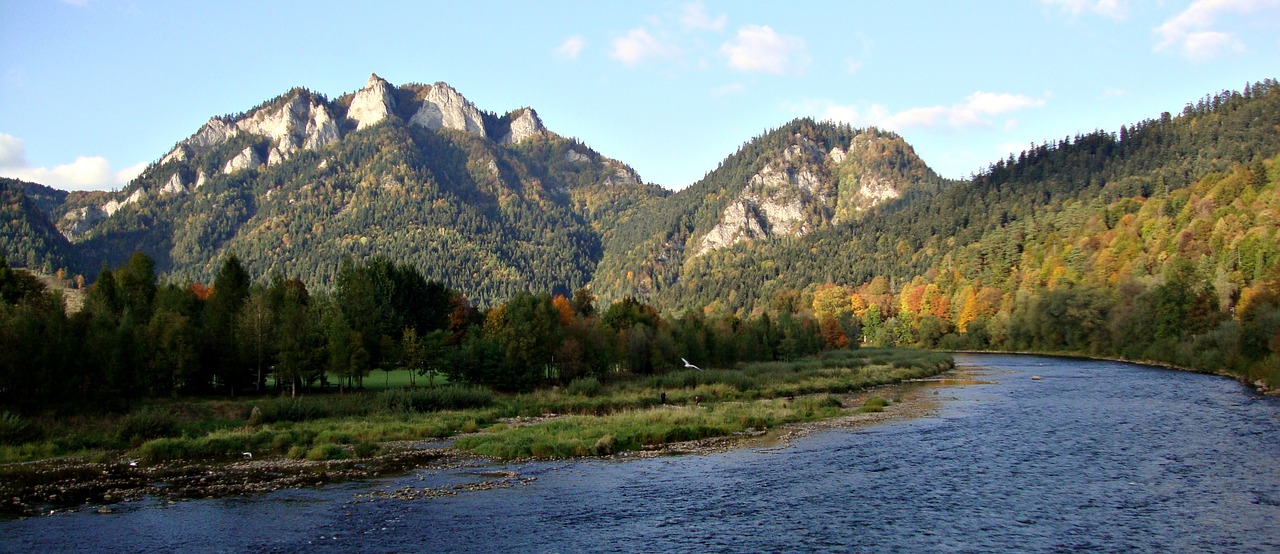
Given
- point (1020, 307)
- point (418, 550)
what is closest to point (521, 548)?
point (418, 550)

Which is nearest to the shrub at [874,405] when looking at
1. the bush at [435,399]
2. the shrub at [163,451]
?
the bush at [435,399]

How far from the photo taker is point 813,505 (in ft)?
101

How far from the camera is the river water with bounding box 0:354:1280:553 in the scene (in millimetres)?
25953

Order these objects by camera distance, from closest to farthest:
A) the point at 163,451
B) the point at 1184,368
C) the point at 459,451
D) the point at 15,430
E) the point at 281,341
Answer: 1. the point at 163,451
2. the point at 459,451
3. the point at 15,430
4. the point at 281,341
5. the point at 1184,368

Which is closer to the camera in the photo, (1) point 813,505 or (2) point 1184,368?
(1) point 813,505

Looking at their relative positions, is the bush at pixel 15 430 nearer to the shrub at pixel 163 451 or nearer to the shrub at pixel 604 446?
the shrub at pixel 163 451

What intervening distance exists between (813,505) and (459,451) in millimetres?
21790

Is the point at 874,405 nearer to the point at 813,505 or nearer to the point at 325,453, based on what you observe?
the point at 813,505

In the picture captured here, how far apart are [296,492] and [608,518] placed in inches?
554

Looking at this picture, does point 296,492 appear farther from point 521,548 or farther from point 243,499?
point 521,548

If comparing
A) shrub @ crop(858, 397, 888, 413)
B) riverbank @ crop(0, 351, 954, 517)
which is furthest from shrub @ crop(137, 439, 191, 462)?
shrub @ crop(858, 397, 888, 413)

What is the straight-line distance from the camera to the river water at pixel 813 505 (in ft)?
85.1

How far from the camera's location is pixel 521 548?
1004 inches

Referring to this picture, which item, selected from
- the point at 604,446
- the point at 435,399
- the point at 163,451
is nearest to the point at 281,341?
the point at 435,399
